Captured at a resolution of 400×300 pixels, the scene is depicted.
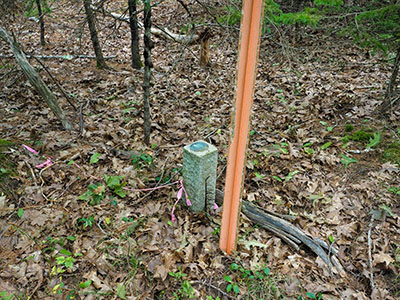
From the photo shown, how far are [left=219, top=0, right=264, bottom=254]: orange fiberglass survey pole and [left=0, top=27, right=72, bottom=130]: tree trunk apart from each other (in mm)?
2944

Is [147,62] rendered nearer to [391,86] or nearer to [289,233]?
[289,233]

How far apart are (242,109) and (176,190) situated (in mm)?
1669

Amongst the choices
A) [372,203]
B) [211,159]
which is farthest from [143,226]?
[372,203]

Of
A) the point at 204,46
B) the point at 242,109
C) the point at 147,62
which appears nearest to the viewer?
the point at 242,109

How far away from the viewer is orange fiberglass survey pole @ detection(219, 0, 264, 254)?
5.56 ft

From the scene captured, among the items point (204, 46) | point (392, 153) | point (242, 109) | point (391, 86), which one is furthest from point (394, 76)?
point (204, 46)

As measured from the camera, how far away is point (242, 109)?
6.40ft

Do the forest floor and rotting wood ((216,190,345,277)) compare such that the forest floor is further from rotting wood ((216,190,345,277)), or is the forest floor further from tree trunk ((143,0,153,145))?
tree trunk ((143,0,153,145))

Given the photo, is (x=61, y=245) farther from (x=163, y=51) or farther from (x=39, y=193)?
(x=163, y=51)

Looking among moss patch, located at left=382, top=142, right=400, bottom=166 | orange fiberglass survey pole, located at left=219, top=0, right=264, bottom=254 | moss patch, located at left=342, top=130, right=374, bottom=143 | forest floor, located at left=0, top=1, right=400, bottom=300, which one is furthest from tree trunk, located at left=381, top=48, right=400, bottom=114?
orange fiberglass survey pole, located at left=219, top=0, right=264, bottom=254

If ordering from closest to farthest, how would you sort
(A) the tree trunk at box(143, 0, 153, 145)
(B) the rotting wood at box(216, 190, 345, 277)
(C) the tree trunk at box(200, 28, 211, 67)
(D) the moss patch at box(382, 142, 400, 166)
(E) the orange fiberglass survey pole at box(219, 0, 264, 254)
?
1. (E) the orange fiberglass survey pole at box(219, 0, 264, 254)
2. (B) the rotting wood at box(216, 190, 345, 277)
3. (A) the tree trunk at box(143, 0, 153, 145)
4. (D) the moss patch at box(382, 142, 400, 166)
5. (C) the tree trunk at box(200, 28, 211, 67)

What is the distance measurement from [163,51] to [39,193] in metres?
5.58

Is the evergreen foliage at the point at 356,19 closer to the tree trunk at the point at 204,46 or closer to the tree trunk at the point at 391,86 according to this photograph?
the tree trunk at the point at 391,86

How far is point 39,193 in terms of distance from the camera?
3.03 meters
